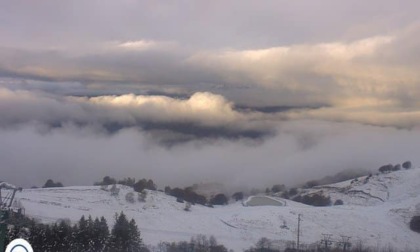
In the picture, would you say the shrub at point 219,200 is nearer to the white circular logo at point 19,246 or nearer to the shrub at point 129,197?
the shrub at point 129,197

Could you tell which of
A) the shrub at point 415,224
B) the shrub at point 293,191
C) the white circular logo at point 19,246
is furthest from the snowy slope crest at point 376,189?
the white circular logo at point 19,246

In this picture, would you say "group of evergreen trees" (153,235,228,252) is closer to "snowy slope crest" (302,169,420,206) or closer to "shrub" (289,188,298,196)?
"snowy slope crest" (302,169,420,206)

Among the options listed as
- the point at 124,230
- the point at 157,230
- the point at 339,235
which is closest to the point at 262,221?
the point at 339,235

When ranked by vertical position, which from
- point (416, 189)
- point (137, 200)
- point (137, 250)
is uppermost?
point (416, 189)

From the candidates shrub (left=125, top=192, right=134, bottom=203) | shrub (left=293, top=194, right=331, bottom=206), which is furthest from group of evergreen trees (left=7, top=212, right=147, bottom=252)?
shrub (left=293, top=194, right=331, bottom=206)

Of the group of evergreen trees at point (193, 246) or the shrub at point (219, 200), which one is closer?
the group of evergreen trees at point (193, 246)

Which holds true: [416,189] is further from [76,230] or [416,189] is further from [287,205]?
[76,230]
